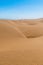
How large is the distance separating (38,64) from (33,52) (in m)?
0.73

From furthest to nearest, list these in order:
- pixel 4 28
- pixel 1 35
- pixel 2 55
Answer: pixel 4 28, pixel 1 35, pixel 2 55

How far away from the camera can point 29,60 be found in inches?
118

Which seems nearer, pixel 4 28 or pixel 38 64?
pixel 38 64

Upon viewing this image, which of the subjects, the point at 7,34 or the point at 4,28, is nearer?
the point at 7,34

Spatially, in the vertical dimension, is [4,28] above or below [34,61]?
above

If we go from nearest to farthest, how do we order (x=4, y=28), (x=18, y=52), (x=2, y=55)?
(x=2, y=55) → (x=18, y=52) → (x=4, y=28)

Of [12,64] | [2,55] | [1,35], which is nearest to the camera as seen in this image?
[12,64]

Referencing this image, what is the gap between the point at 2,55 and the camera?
3.24 meters

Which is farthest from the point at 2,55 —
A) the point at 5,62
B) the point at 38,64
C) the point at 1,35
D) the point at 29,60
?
the point at 1,35

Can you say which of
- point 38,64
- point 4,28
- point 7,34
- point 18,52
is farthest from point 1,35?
point 38,64

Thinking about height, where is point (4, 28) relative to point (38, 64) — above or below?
above

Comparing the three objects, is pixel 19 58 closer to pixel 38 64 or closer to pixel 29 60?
pixel 29 60

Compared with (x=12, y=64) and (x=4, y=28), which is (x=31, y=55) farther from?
(x=4, y=28)

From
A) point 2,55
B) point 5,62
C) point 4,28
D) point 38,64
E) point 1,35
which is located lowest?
point 38,64
